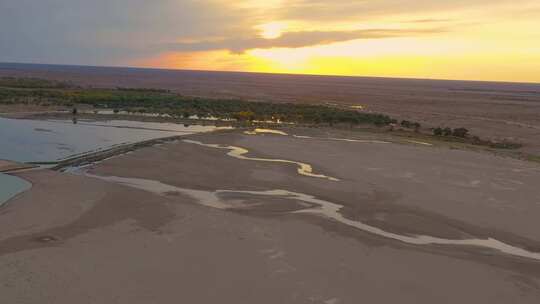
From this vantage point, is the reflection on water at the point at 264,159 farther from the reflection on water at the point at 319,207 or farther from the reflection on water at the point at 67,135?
the reflection on water at the point at 67,135

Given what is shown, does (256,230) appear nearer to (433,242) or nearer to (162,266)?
(162,266)

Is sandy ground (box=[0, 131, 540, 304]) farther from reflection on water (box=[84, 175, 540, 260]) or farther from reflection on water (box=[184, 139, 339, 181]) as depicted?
reflection on water (box=[184, 139, 339, 181])

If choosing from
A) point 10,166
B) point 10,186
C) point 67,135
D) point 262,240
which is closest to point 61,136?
point 67,135

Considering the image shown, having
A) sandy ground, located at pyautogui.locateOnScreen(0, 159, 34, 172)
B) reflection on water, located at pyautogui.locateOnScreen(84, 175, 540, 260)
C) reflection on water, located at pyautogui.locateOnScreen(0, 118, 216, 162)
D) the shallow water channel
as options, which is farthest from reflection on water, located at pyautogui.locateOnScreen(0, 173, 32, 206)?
reflection on water, located at pyautogui.locateOnScreen(0, 118, 216, 162)

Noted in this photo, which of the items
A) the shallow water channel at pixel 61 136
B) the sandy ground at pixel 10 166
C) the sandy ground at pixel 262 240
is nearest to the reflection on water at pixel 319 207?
the sandy ground at pixel 262 240

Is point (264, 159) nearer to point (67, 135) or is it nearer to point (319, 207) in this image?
point (319, 207)
